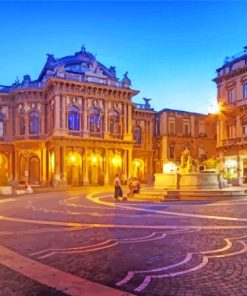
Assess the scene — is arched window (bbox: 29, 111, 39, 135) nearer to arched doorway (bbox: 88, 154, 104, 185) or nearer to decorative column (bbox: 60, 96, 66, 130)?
decorative column (bbox: 60, 96, 66, 130)

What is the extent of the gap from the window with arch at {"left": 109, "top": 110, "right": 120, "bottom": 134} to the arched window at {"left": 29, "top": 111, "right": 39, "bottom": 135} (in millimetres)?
9470

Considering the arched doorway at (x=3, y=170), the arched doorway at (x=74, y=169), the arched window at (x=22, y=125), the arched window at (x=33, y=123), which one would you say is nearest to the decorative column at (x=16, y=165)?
the arched doorway at (x=3, y=170)

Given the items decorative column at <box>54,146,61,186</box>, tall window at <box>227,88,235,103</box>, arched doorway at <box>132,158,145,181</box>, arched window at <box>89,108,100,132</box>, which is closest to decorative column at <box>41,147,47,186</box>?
decorative column at <box>54,146,61,186</box>

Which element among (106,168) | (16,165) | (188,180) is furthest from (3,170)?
(188,180)

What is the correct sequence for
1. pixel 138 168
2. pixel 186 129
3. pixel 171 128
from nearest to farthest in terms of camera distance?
pixel 138 168
pixel 171 128
pixel 186 129

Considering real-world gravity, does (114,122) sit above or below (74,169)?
above

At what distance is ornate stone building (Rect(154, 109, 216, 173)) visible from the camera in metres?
61.2

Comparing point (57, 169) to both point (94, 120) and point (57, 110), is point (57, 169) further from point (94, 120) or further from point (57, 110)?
point (94, 120)

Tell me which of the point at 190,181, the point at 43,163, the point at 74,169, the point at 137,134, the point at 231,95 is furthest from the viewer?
the point at 137,134

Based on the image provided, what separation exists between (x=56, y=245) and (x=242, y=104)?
38.1 metres

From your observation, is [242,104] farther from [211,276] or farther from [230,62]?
[211,276]

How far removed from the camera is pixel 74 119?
4569cm

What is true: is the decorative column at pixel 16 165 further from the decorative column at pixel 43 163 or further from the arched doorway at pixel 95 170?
the arched doorway at pixel 95 170

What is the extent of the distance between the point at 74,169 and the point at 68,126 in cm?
538
